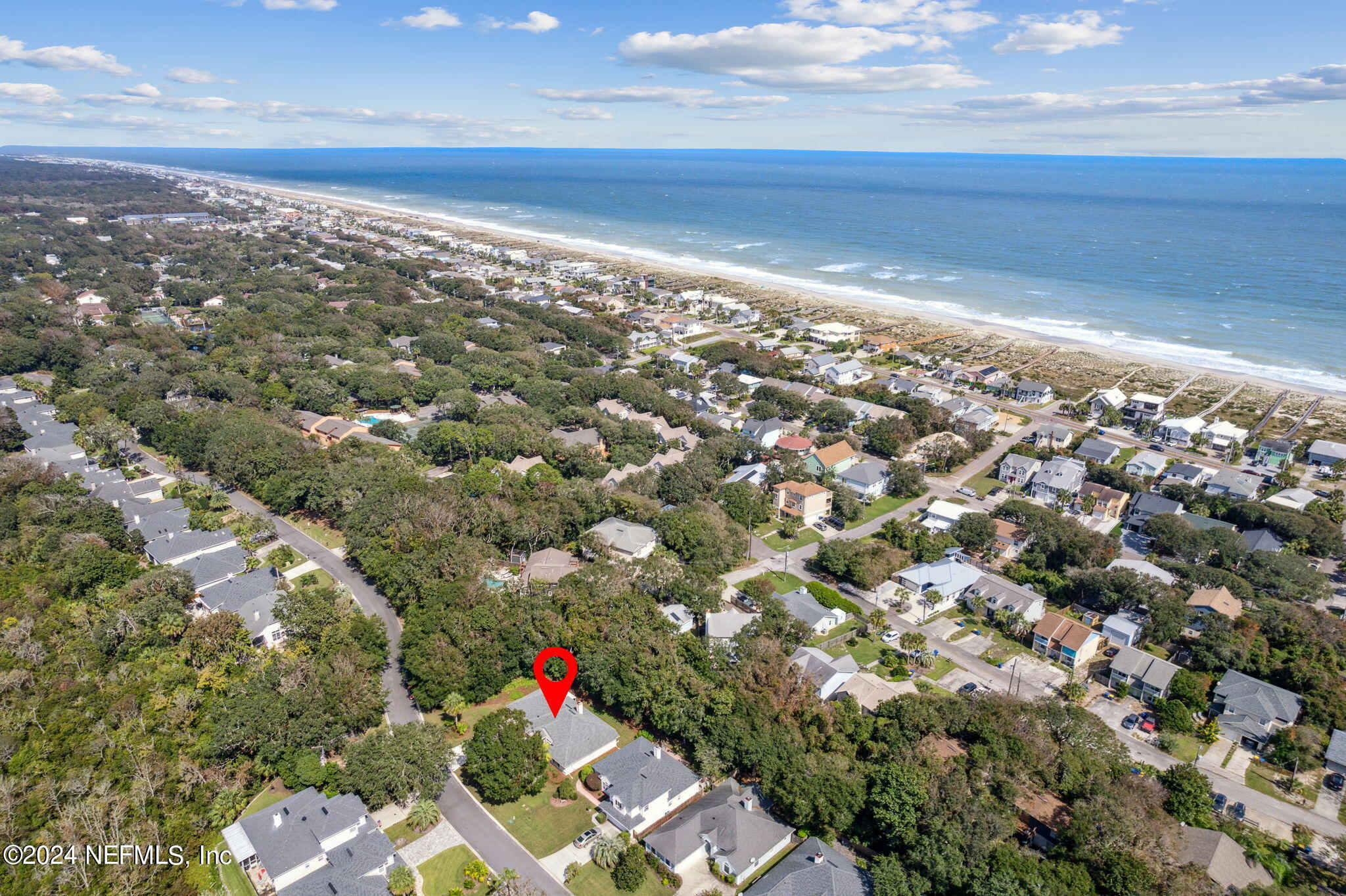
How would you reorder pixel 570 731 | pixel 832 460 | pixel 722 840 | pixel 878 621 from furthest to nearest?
pixel 832 460 < pixel 878 621 < pixel 570 731 < pixel 722 840

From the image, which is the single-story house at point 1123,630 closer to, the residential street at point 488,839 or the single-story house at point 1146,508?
the single-story house at point 1146,508

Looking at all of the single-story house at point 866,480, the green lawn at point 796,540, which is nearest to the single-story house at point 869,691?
the green lawn at point 796,540

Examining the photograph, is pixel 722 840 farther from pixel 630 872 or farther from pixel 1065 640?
pixel 1065 640

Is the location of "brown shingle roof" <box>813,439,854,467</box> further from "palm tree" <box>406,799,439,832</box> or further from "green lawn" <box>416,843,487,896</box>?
"green lawn" <box>416,843,487,896</box>

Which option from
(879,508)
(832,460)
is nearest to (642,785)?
(879,508)

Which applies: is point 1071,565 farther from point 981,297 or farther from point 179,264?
point 179,264

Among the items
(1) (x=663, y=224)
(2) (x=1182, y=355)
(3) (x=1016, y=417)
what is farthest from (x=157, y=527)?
(1) (x=663, y=224)
